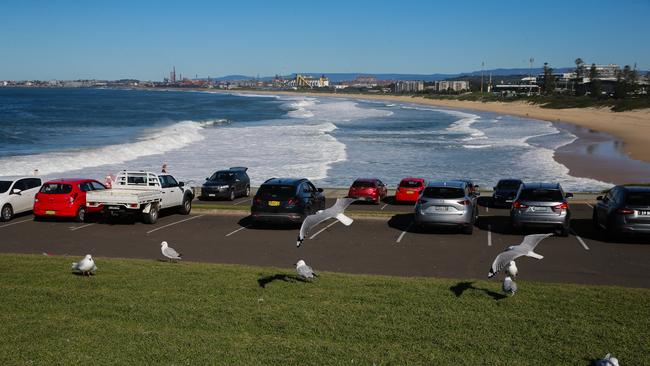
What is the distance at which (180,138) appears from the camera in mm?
63188

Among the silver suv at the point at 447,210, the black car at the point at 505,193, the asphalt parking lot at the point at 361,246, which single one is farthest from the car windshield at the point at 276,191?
the black car at the point at 505,193

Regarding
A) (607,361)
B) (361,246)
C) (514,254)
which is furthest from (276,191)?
(607,361)

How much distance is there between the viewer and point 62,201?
64.6ft

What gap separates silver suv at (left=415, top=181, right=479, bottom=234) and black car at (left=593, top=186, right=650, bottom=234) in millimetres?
3419

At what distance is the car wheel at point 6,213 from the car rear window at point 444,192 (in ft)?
41.3

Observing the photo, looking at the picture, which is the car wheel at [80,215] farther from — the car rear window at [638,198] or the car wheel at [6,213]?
the car rear window at [638,198]

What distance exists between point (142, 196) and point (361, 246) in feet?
22.8

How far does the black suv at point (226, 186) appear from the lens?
85.9ft

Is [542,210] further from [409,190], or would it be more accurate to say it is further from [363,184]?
[363,184]

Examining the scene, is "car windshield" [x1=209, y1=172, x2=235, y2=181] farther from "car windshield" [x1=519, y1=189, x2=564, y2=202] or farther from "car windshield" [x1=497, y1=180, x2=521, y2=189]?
"car windshield" [x1=519, y1=189, x2=564, y2=202]

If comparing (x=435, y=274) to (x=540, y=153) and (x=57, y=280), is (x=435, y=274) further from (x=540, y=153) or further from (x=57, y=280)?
(x=540, y=153)

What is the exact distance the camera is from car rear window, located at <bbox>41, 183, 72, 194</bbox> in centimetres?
2005

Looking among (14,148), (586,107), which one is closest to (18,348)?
(14,148)

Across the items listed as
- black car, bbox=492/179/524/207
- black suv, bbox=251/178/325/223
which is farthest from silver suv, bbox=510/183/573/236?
black suv, bbox=251/178/325/223
